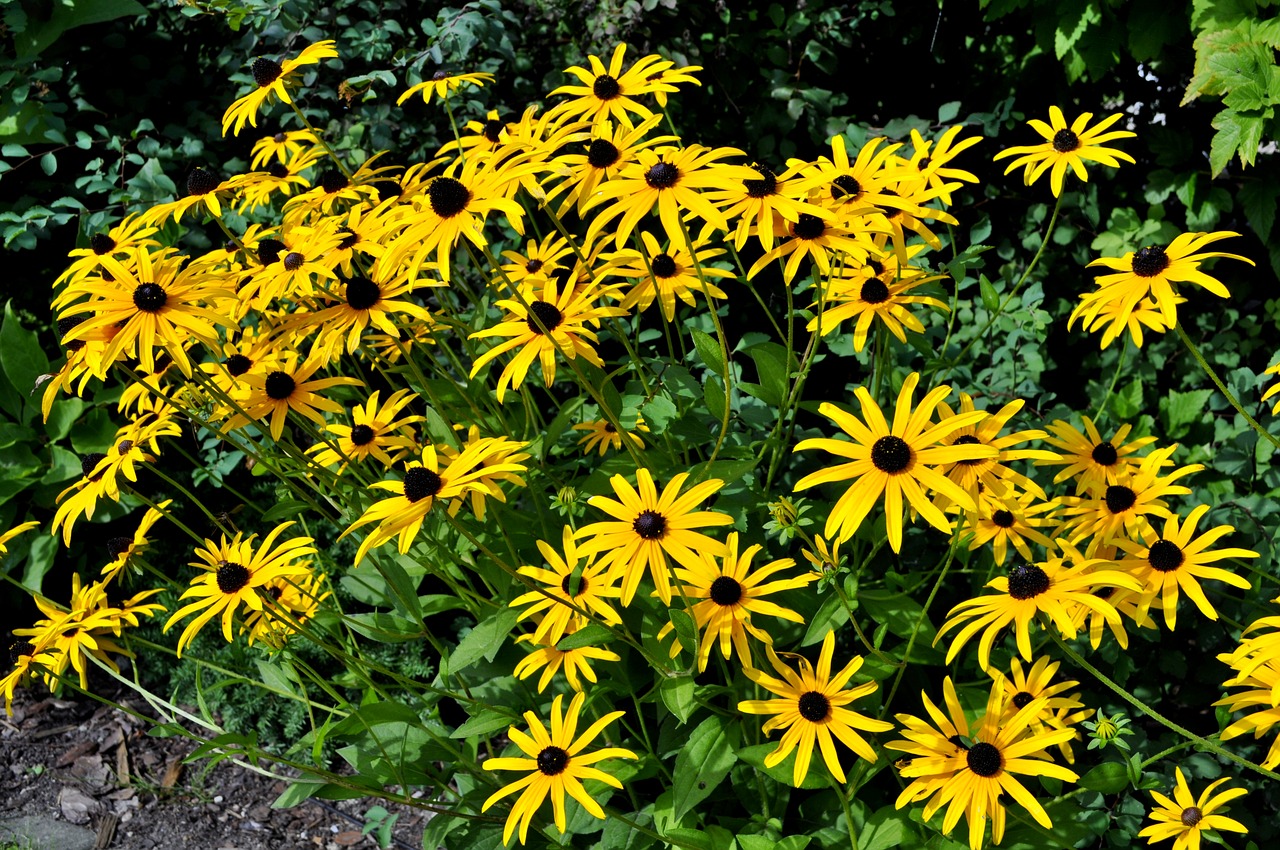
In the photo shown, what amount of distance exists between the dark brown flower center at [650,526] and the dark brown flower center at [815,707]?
419 mm

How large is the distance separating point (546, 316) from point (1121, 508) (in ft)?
3.98

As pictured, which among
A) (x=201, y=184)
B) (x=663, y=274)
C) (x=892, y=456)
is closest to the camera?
(x=892, y=456)

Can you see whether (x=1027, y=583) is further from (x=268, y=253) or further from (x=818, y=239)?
(x=268, y=253)

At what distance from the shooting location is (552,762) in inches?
78.4

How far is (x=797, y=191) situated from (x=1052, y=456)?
71 centimetres

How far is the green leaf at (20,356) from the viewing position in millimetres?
3887

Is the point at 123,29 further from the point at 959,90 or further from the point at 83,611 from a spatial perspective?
the point at 959,90

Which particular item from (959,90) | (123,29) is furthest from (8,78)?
(959,90)

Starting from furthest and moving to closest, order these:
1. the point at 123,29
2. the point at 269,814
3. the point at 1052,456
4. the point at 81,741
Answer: the point at 123,29 < the point at 81,741 < the point at 269,814 < the point at 1052,456

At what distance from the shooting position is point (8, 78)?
148 inches

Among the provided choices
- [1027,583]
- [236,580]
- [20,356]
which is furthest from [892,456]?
[20,356]

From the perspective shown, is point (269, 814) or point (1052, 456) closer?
point (1052, 456)

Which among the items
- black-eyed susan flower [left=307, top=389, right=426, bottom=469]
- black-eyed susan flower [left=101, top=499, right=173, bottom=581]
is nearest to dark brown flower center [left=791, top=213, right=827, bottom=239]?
black-eyed susan flower [left=307, top=389, right=426, bottom=469]

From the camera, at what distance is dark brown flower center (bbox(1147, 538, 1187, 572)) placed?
2.06 metres
